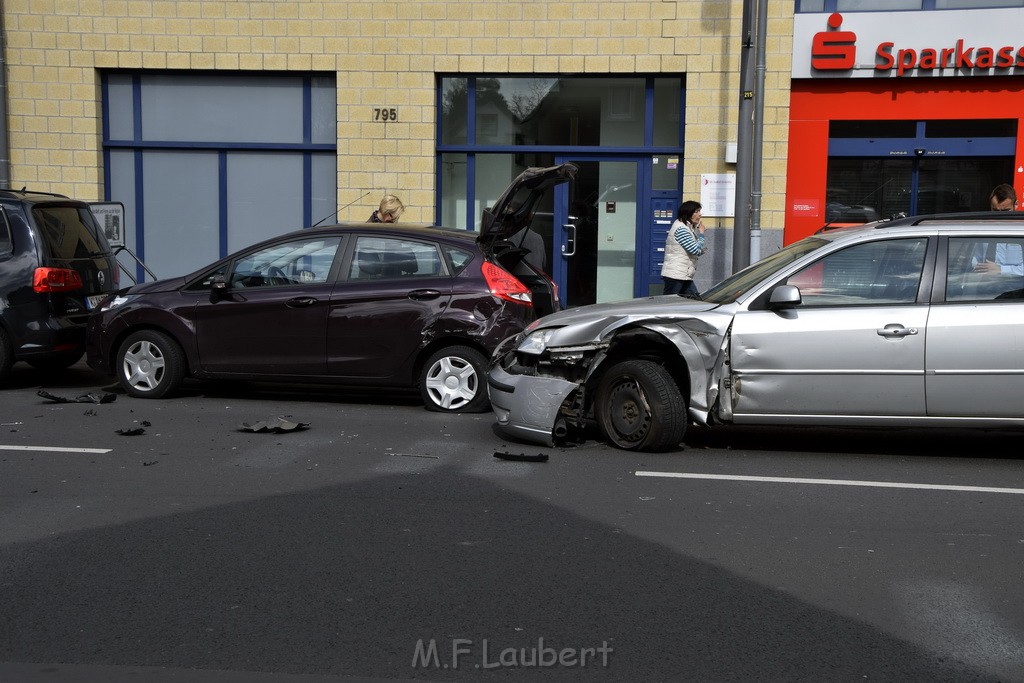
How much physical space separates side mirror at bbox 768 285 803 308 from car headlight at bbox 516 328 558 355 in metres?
1.46

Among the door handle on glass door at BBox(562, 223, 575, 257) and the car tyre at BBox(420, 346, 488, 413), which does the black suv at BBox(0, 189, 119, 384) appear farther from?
the door handle on glass door at BBox(562, 223, 575, 257)

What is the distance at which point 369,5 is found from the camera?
15141mm

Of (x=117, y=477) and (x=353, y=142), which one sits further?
(x=353, y=142)

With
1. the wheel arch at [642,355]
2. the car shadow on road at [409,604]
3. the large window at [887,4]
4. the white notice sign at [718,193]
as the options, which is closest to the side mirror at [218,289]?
the wheel arch at [642,355]

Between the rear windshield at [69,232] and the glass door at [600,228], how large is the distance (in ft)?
20.6

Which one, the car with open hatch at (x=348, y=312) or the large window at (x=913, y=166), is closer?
the car with open hatch at (x=348, y=312)

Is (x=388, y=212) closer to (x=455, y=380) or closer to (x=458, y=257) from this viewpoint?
(x=458, y=257)

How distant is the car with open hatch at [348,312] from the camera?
9156mm

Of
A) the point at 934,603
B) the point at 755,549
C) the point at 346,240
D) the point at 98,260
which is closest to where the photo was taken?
the point at 934,603

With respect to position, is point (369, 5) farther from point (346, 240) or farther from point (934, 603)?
point (934, 603)

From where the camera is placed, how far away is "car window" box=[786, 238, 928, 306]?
7289mm

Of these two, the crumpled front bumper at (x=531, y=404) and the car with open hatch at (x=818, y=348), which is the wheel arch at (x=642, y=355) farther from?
the crumpled front bumper at (x=531, y=404)

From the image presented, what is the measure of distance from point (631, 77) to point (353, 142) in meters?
3.89

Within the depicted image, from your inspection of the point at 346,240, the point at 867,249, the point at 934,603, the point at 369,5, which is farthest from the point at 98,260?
the point at 934,603
